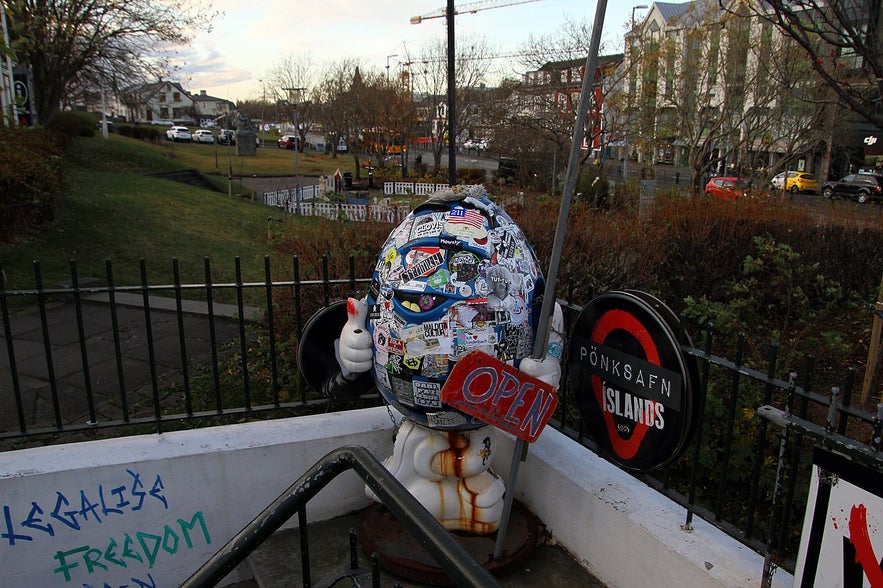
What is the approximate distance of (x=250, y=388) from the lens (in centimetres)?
502

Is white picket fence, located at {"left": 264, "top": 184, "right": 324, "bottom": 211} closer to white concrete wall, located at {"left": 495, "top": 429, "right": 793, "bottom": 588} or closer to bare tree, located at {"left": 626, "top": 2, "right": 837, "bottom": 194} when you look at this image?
bare tree, located at {"left": 626, "top": 2, "right": 837, "bottom": 194}

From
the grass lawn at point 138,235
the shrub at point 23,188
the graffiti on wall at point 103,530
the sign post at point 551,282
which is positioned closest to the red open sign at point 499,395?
the sign post at point 551,282

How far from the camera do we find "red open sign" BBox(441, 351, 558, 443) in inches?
98.5

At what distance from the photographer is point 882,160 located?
19.2 m

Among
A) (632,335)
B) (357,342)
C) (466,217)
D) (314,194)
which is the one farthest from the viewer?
(314,194)

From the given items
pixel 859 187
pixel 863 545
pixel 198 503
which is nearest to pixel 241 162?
pixel 859 187

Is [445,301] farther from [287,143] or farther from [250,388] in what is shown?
[287,143]

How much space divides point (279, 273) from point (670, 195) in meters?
6.32

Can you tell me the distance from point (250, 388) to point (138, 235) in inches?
328

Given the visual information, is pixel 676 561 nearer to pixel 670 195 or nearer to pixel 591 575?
pixel 591 575

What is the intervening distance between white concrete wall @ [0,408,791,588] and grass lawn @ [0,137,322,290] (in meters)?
4.60

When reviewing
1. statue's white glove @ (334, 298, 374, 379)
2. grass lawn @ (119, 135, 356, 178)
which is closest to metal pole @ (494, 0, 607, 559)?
statue's white glove @ (334, 298, 374, 379)

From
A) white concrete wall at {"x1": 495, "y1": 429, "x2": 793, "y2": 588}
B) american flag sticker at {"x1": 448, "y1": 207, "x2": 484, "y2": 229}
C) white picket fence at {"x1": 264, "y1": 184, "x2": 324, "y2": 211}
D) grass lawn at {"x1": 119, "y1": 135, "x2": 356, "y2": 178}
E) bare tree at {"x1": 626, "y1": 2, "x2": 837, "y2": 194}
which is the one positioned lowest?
white picket fence at {"x1": 264, "y1": 184, "x2": 324, "y2": 211}

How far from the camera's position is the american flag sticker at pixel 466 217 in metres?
2.72
